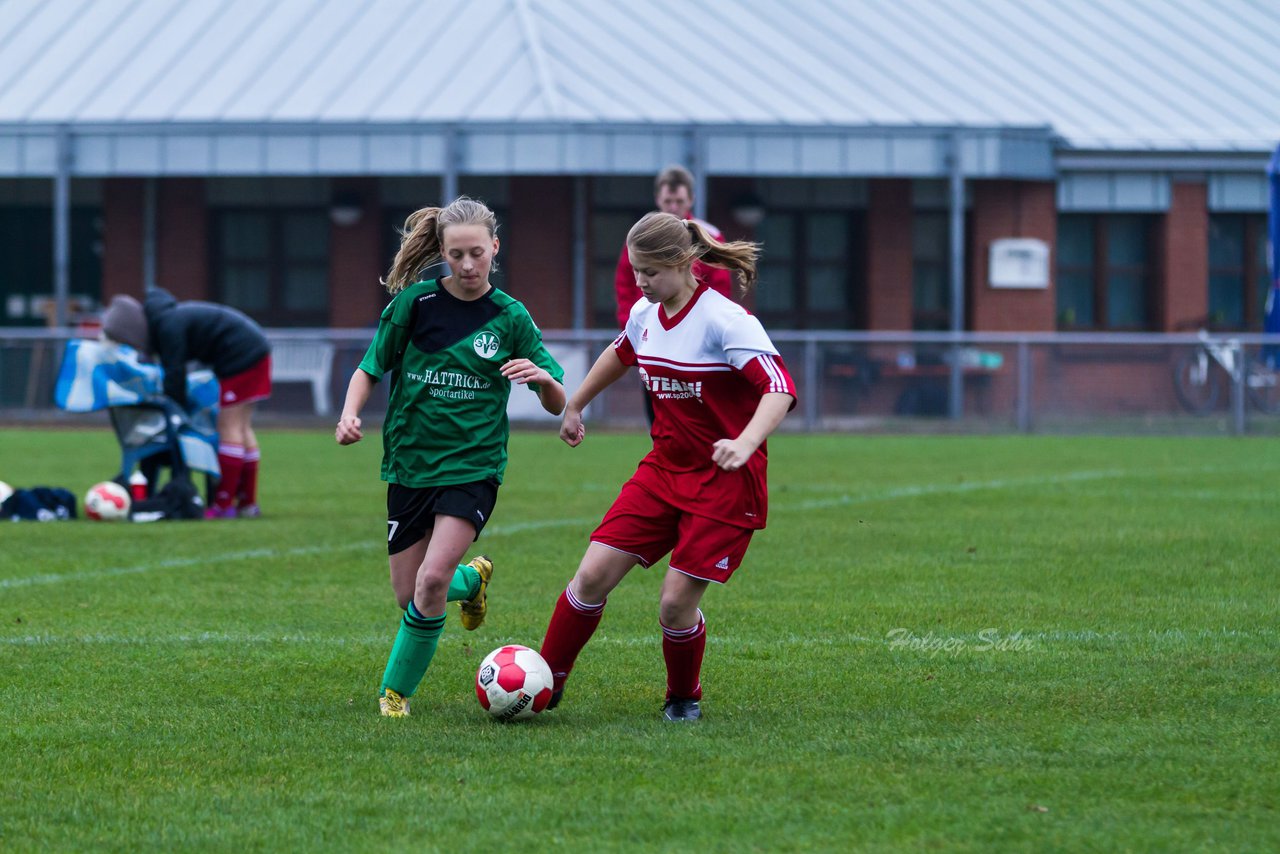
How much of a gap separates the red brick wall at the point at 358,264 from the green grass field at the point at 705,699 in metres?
16.1

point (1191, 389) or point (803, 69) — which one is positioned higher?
point (803, 69)

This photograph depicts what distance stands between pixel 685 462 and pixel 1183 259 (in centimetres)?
2368

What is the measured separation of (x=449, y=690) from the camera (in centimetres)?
588

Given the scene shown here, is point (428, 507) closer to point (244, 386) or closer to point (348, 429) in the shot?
point (348, 429)

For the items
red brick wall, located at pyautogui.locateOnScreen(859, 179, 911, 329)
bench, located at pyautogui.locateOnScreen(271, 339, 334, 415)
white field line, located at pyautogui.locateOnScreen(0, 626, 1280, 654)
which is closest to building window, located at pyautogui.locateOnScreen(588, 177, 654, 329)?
red brick wall, located at pyautogui.locateOnScreen(859, 179, 911, 329)

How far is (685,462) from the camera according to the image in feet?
17.6

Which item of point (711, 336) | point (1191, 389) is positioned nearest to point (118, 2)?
point (1191, 389)

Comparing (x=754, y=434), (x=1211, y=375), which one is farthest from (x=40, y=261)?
(x=754, y=434)

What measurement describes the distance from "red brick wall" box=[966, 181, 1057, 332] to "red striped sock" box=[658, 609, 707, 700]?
22.2 m

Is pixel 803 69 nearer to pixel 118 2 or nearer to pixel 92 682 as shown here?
pixel 118 2

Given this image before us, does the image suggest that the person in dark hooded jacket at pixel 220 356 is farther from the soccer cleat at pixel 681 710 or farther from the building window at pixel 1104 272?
the building window at pixel 1104 272

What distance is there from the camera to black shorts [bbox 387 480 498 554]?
5.46 meters

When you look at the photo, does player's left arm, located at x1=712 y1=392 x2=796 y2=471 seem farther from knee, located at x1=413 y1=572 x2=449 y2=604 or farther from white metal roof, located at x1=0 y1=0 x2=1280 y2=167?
white metal roof, located at x1=0 y1=0 x2=1280 y2=167

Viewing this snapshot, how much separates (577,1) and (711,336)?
2309 cm
